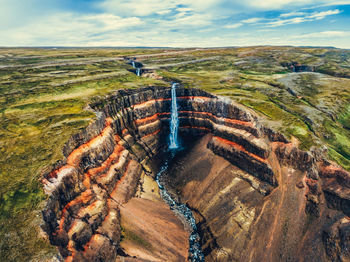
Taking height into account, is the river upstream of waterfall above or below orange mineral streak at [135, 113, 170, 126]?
below

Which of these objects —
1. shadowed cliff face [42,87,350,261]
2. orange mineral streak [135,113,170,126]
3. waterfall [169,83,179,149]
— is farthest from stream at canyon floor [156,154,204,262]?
orange mineral streak [135,113,170,126]

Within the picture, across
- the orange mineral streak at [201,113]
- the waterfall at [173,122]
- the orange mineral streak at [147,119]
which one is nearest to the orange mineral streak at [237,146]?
the orange mineral streak at [201,113]

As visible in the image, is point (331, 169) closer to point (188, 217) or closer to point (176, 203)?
point (188, 217)

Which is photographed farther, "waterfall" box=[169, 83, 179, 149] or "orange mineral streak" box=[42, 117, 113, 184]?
"waterfall" box=[169, 83, 179, 149]

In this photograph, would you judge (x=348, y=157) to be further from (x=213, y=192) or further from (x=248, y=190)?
(x=213, y=192)

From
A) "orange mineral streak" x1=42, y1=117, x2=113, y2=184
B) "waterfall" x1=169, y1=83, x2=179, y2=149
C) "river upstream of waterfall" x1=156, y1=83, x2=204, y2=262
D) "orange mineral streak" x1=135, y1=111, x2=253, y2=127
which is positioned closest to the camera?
"orange mineral streak" x1=42, y1=117, x2=113, y2=184

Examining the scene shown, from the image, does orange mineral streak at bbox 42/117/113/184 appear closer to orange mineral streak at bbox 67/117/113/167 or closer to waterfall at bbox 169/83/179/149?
orange mineral streak at bbox 67/117/113/167

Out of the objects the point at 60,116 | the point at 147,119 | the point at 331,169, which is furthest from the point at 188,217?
the point at 60,116
